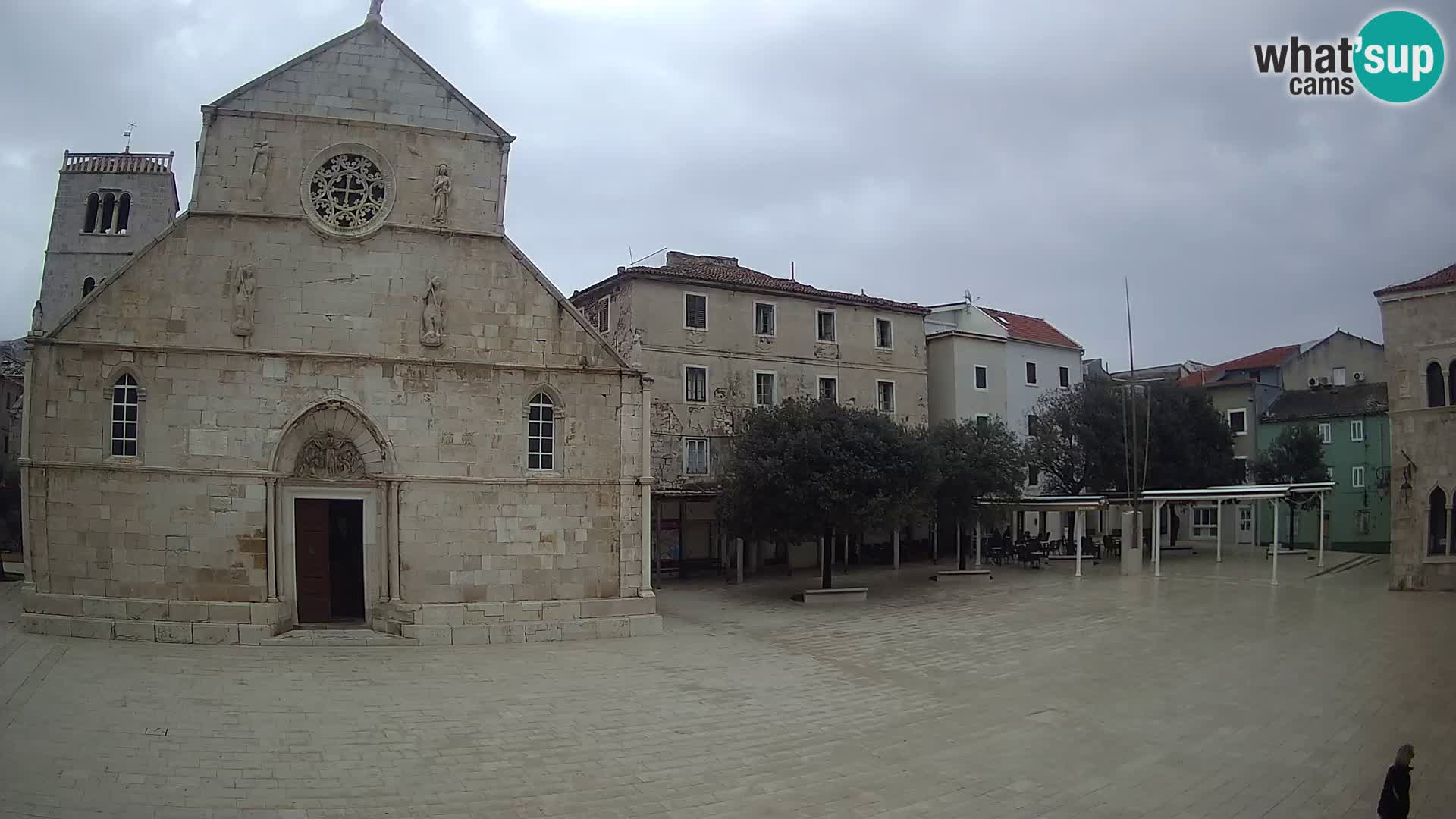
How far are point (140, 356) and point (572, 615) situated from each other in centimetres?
1009

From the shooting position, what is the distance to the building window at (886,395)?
3678 cm

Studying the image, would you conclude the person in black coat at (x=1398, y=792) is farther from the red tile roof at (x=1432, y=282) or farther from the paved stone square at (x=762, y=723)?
the red tile roof at (x=1432, y=282)

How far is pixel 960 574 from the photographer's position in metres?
30.2

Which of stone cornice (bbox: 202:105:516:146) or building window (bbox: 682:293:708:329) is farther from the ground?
stone cornice (bbox: 202:105:516:146)

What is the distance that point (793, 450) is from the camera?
82.3 feet

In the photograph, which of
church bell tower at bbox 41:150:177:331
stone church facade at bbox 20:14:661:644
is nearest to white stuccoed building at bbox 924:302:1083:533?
stone church facade at bbox 20:14:661:644

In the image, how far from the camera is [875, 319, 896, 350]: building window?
121ft

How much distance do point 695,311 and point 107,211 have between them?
1062 inches

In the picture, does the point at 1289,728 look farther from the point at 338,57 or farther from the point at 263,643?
the point at 338,57

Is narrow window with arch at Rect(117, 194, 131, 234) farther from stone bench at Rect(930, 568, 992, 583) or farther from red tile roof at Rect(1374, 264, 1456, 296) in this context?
red tile roof at Rect(1374, 264, 1456, 296)

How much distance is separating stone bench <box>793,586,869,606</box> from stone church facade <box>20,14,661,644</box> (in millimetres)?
6576

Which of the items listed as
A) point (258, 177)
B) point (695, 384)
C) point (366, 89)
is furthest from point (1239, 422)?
point (258, 177)

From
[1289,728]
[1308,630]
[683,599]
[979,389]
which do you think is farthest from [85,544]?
[979,389]

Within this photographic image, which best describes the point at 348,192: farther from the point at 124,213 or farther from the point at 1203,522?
the point at 1203,522
